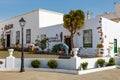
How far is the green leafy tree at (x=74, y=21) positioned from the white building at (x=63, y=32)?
0.59m

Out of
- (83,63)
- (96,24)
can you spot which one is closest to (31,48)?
(96,24)

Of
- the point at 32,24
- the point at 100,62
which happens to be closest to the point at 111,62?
the point at 100,62

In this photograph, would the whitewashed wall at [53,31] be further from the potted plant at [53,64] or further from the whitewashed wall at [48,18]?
the potted plant at [53,64]

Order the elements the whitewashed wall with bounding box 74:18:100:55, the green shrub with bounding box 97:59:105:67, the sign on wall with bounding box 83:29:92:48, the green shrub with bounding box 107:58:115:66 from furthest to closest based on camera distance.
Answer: the sign on wall with bounding box 83:29:92:48 < the whitewashed wall with bounding box 74:18:100:55 < the green shrub with bounding box 107:58:115:66 < the green shrub with bounding box 97:59:105:67

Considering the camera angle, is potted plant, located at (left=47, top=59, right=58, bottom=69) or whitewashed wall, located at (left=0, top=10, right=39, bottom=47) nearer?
potted plant, located at (left=47, top=59, right=58, bottom=69)

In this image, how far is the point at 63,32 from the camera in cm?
2455

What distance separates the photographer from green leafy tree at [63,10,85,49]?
22156mm

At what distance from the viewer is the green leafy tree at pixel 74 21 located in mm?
22156

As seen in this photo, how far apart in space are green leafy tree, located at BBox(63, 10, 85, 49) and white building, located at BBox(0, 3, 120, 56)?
23.2 inches

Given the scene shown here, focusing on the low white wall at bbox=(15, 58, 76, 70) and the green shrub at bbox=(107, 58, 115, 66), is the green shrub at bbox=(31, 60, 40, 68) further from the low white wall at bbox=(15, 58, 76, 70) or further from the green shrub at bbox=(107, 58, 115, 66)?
the green shrub at bbox=(107, 58, 115, 66)

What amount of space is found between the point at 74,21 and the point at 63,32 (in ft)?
8.84

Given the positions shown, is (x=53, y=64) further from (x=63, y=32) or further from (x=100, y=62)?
(x=63, y=32)

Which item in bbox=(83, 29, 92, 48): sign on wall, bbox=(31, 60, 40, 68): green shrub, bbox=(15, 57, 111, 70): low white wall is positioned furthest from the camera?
bbox=(83, 29, 92, 48): sign on wall

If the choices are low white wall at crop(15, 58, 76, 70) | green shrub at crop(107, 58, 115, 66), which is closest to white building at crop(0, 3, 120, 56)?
green shrub at crop(107, 58, 115, 66)
